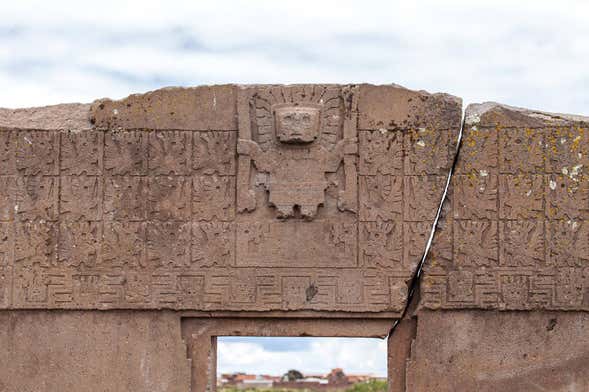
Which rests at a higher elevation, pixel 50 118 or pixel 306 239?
pixel 50 118

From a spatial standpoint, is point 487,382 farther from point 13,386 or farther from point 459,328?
point 13,386

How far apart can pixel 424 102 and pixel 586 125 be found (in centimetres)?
125

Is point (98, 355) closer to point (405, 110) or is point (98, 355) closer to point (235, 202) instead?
point (235, 202)

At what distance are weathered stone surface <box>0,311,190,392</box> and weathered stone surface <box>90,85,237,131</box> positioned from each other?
4.79 ft

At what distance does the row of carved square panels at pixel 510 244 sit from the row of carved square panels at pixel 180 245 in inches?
7.4

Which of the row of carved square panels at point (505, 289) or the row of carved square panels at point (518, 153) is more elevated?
the row of carved square panels at point (518, 153)

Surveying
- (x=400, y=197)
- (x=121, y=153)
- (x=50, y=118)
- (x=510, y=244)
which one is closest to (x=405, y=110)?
(x=400, y=197)

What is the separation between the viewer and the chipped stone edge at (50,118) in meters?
7.85

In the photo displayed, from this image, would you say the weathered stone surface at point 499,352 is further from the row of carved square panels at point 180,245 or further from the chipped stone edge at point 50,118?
the chipped stone edge at point 50,118

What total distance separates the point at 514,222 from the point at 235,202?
2124mm

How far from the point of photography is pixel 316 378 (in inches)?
930

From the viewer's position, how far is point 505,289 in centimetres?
759

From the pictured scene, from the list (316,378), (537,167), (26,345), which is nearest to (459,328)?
(537,167)

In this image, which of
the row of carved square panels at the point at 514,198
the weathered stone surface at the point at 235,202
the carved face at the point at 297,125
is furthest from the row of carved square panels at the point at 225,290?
the carved face at the point at 297,125
